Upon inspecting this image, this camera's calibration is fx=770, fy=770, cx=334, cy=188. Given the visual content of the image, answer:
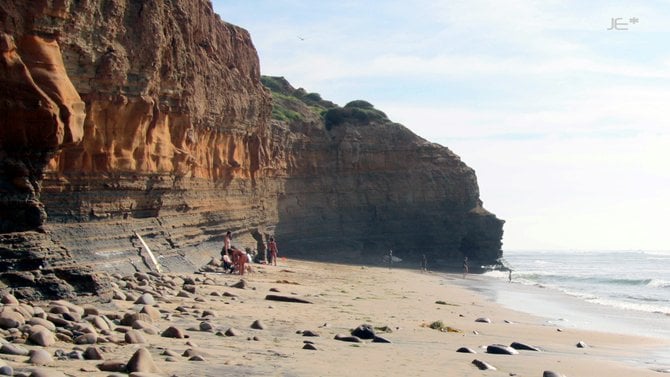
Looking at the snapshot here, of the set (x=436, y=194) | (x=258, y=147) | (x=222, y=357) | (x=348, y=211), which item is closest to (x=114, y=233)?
(x=222, y=357)

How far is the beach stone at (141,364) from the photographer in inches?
279

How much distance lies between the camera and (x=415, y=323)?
15203 millimetres

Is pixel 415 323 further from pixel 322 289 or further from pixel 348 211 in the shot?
pixel 348 211

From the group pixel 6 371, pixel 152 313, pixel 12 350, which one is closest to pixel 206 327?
pixel 152 313

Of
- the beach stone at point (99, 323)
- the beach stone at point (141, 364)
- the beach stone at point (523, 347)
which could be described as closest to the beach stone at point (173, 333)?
the beach stone at point (99, 323)

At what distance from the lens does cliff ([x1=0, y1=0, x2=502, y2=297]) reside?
12.0m

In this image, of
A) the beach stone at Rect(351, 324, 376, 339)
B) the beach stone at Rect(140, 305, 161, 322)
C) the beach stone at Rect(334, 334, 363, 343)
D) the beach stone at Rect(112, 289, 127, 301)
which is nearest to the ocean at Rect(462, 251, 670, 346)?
the beach stone at Rect(351, 324, 376, 339)

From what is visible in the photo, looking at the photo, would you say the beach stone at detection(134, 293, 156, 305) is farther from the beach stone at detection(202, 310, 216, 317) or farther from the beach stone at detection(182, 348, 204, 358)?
the beach stone at detection(182, 348, 204, 358)

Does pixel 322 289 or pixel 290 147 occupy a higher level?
pixel 290 147

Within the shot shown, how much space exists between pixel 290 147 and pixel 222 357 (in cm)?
4030

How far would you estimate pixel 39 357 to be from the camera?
7078 mm

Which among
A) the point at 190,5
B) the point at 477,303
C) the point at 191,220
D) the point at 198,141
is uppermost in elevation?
the point at 190,5

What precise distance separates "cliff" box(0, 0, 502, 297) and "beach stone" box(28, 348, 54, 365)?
12.5ft

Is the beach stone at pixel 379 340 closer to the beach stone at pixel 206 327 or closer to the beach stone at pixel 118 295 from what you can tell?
the beach stone at pixel 206 327
